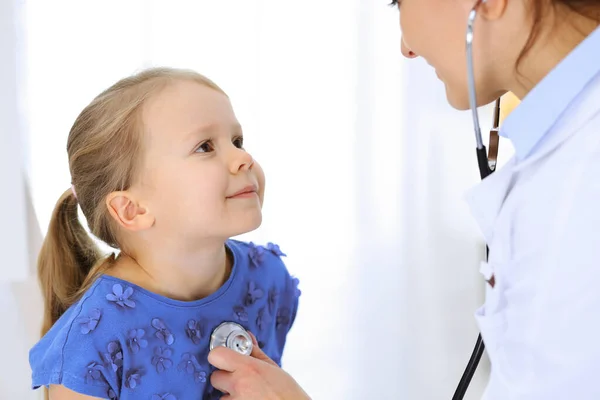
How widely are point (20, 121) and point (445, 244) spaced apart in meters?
1.12

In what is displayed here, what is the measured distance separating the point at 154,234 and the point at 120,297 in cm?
13

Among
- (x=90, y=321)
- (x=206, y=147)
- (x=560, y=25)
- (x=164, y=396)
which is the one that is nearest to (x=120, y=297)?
(x=90, y=321)

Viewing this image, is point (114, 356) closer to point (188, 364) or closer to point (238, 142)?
point (188, 364)

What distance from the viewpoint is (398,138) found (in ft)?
5.94

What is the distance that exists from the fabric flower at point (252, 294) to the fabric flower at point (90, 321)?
0.29 m

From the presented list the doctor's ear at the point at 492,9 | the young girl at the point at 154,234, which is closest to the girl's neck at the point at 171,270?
the young girl at the point at 154,234

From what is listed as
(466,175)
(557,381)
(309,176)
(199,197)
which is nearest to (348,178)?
(309,176)

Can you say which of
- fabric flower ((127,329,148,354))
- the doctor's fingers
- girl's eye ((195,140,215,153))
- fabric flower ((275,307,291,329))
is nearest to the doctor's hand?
the doctor's fingers

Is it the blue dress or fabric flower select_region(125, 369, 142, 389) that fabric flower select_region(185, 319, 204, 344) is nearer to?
the blue dress

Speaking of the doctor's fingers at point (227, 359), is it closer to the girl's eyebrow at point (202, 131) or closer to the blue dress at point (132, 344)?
the blue dress at point (132, 344)

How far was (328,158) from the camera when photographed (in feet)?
5.82

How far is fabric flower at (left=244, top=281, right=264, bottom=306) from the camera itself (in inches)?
50.8

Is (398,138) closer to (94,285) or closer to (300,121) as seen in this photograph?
(300,121)

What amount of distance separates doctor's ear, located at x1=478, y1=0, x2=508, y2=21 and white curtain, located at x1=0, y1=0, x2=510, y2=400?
2.93 ft
